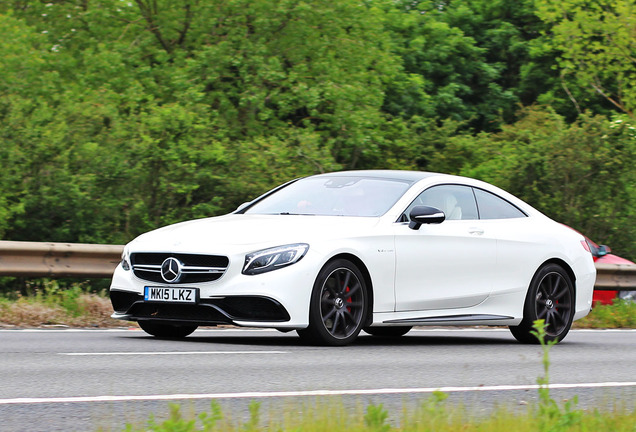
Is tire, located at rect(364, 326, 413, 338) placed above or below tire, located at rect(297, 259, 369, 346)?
below

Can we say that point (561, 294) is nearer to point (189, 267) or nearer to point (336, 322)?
point (336, 322)

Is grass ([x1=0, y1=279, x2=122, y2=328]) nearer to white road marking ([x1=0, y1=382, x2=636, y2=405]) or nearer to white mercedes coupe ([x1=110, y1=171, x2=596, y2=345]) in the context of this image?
white mercedes coupe ([x1=110, y1=171, x2=596, y2=345])

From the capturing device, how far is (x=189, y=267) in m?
9.33

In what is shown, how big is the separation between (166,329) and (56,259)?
305cm

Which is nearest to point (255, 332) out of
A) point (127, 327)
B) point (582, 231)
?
point (127, 327)

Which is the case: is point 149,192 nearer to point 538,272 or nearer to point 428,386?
point 538,272

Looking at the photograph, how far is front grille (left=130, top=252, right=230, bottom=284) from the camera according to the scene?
923cm

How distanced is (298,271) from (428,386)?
2.01 metres

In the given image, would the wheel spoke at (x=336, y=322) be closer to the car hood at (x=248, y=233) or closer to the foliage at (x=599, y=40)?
the car hood at (x=248, y=233)

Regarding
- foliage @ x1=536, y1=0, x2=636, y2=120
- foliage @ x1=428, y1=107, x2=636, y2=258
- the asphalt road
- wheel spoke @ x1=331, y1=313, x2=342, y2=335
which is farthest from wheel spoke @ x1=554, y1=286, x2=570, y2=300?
foliage @ x1=536, y1=0, x2=636, y2=120

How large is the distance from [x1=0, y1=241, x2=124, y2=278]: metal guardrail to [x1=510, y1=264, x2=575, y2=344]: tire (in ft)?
15.1

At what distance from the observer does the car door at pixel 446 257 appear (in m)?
10.1

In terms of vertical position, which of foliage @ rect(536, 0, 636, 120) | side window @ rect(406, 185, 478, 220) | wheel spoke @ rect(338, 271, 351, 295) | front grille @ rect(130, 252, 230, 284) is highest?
foliage @ rect(536, 0, 636, 120)

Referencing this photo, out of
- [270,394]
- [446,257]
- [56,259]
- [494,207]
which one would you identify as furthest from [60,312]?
[270,394]
